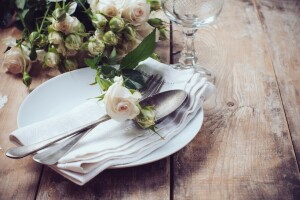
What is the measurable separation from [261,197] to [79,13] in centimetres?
50

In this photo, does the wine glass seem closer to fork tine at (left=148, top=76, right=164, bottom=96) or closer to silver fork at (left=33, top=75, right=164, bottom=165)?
fork tine at (left=148, top=76, right=164, bottom=96)

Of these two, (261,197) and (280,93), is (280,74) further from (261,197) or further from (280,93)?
(261,197)

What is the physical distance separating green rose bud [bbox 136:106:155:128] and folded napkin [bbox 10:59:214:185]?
2cm

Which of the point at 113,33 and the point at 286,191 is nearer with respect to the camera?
the point at 286,191

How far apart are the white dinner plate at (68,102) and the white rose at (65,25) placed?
0.08 metres

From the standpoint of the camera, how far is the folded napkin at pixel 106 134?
2.00ft

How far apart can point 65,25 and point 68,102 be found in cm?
14

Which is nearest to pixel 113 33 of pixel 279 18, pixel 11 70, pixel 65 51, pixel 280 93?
pixel 65 51

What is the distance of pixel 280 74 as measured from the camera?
2.90 ft

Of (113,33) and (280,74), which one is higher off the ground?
(113,33)

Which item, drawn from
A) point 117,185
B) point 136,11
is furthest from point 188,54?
point 117,185

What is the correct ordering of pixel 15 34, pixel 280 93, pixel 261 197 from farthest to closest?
pixel 15 34, pixel 280 93, pixel 261 197

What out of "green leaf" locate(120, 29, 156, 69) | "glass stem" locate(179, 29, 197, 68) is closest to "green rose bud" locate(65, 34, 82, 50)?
"green leaf" locate(120, 29, 156, 69)

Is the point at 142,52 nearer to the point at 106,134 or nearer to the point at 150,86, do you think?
the point at 150,86
